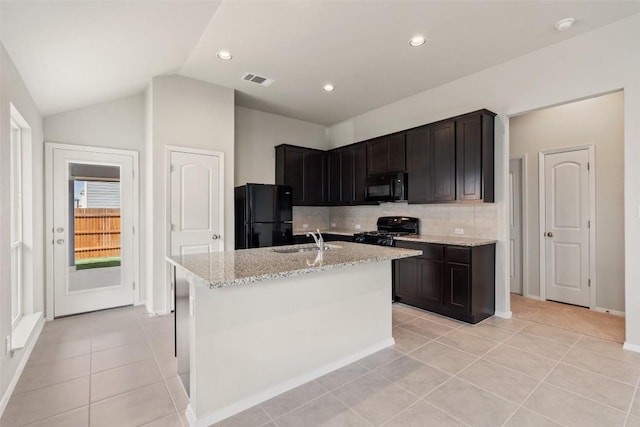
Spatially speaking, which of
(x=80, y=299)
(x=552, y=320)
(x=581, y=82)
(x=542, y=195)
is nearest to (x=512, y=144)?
(x=542, y=195)

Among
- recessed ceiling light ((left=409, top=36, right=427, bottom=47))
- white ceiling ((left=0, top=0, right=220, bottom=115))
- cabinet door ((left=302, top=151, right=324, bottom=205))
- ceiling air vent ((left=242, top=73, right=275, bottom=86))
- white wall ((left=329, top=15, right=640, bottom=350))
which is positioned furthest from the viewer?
cabinet door ((left=302, top=151, right=324, bottom=205))

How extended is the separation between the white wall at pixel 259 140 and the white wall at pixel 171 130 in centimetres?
78

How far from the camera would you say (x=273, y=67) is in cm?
368

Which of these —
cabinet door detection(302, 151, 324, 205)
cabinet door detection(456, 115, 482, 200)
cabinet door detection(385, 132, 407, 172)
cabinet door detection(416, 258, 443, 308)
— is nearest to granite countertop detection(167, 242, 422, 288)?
cabinet door detection(416, 258, 443, 308)

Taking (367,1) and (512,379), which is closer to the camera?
(512,379)

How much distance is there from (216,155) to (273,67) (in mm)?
1378

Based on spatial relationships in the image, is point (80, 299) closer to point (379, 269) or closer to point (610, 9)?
point (379, 269)

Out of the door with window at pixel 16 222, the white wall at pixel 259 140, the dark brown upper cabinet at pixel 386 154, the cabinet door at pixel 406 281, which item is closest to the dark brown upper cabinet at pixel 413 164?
the dark brown upper cabinet at pixel 386 154

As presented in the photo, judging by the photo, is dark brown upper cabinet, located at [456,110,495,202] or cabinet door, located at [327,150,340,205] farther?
cabinet door, located at [327,150,340,205]

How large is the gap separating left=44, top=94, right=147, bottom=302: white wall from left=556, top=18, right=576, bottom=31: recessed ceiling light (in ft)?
15.9

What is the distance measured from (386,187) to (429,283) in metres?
1.55

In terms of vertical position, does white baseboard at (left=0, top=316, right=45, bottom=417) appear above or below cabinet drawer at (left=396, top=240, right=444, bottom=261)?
below

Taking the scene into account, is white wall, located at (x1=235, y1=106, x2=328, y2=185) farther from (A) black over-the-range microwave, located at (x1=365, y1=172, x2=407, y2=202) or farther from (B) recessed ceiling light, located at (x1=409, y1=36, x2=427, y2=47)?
(B) recessed ceiling light, located at (x1=409, y1=36, x2=427, y2=47)

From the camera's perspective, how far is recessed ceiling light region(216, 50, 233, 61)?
328 centimetres
